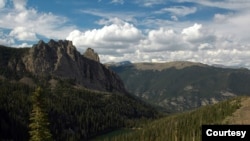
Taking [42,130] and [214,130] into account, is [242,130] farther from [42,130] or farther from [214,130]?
[42,130]

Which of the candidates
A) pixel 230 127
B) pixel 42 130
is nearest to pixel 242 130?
pixel 230 127

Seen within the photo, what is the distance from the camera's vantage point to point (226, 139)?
31.5 meters

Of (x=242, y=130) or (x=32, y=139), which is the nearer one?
(x=242, y=130)

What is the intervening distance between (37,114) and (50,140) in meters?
4.40

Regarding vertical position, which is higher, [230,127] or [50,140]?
[230,127]

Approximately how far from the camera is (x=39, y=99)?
57.1 metres

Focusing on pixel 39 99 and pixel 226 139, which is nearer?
pixel 226 139

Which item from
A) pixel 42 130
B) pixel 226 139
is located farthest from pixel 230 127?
pixel 42 130

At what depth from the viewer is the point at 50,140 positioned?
57.6 metres

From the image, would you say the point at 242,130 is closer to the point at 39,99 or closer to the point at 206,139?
the point at 206,139

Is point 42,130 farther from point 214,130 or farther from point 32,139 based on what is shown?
point 214,130

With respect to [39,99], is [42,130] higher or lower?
lower

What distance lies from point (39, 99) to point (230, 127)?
3309 centimetres

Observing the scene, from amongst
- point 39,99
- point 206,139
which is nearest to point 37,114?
point 39,99
